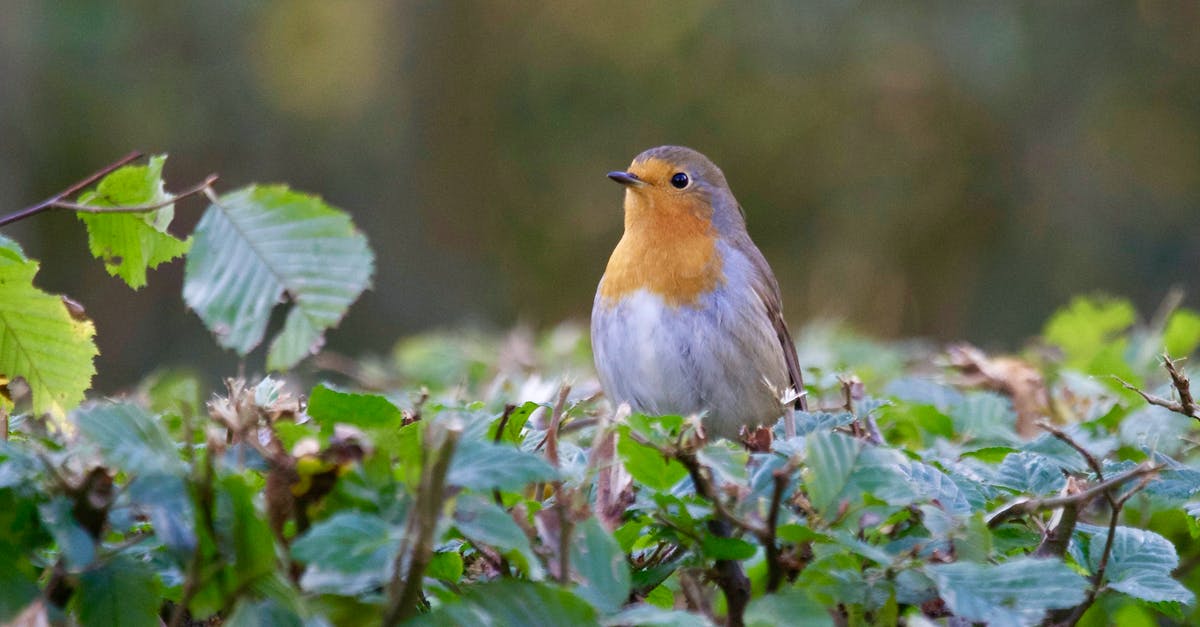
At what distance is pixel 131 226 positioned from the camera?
171 centimetres

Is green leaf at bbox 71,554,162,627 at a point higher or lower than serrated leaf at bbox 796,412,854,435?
lower

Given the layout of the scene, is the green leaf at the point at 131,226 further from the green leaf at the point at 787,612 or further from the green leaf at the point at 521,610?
the green leaf at the point at 787,612

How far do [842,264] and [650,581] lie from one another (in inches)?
363

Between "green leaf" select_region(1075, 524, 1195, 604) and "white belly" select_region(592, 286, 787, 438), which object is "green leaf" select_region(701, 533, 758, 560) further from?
"white belly" select_region(592, 286, 787, 438)

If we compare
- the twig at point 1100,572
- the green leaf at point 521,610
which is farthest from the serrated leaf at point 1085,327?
the green leaf at point 521,610

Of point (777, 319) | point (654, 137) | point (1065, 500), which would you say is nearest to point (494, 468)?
point (1065, 500)

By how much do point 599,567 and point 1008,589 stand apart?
0.37 metres

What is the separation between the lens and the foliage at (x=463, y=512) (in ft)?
3.75

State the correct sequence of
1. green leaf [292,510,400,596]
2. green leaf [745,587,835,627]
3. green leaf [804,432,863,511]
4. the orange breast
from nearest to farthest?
green leaf [292,510,400,596], green leaf [745,587,835,627], green leaf [804,432,863,511], the orange breast

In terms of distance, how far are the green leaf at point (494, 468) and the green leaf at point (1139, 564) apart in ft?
2.25

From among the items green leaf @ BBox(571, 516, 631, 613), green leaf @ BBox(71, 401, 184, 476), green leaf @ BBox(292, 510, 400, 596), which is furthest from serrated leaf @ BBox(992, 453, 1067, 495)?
green leaf @ BBox(71, 401, 184, 476)

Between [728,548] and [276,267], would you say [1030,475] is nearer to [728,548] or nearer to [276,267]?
[728,548]

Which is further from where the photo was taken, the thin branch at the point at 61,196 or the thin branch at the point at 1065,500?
the thin branch at the point at 61,196

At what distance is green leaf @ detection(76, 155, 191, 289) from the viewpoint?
5.51 feet
